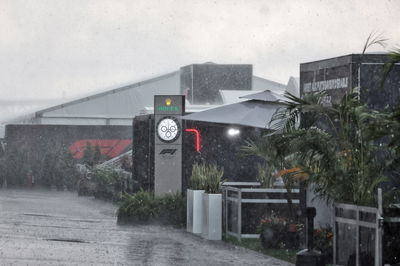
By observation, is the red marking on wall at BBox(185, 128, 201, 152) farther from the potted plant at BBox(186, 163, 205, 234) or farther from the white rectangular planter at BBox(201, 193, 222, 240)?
the white rectangular planter at BBox(201, 193, 222, 240)

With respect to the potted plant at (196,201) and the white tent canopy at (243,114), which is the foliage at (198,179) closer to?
the potted plant at (196,201)

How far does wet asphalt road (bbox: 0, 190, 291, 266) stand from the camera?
1540 centimetres

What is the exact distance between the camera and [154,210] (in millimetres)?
23453

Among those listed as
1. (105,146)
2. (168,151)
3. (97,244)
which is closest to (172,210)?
(168,151)

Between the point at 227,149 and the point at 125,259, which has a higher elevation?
the point at 227,149

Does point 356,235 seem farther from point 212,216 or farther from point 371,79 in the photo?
point 212,216

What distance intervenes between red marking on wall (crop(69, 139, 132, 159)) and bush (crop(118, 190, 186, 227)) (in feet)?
78.3

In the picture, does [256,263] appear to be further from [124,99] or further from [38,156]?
[124,99]

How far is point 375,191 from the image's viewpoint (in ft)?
45.6

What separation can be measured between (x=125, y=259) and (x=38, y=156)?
35660mm

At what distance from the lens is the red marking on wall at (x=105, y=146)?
48.6 metres

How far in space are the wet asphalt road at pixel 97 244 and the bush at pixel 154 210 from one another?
0.44 m

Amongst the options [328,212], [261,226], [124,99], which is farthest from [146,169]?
[124,99]

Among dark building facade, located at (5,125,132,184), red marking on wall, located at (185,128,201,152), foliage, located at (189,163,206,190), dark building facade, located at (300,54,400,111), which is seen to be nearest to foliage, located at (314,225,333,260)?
dark building facade, located at (300,54,400,111)
